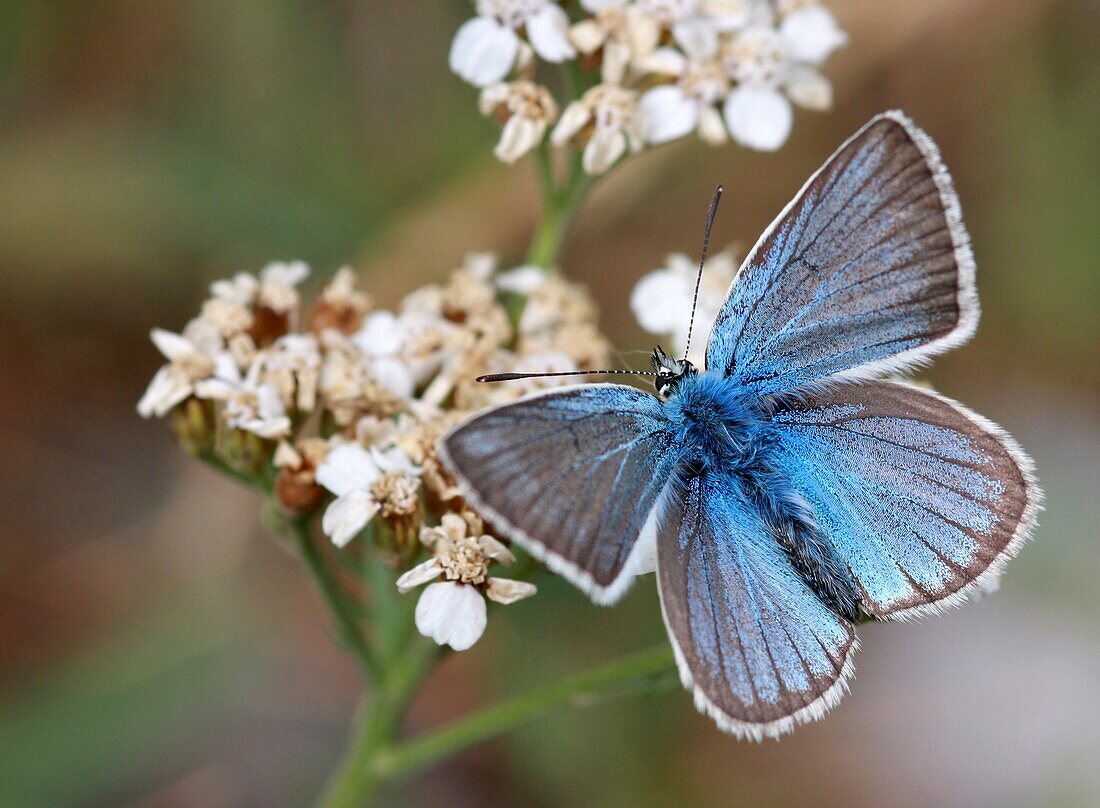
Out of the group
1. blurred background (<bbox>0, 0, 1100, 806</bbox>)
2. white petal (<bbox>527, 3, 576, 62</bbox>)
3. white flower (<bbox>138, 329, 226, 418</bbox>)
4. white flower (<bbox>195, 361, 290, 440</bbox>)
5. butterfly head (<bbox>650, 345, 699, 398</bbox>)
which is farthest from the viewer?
blurred background (<bbox>0, 0, 1100, 806</bbox>)

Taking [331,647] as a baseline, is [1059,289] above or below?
above

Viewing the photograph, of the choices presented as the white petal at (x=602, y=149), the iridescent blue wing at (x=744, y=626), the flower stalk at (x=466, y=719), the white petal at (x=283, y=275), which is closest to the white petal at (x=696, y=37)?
the white petal at (x=602, y=149)

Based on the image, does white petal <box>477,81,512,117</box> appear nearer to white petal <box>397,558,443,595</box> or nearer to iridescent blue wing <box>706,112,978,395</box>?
iridescent blue wing <box>706,112,978,395</box>

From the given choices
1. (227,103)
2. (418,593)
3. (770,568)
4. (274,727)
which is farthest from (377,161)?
(770,568)

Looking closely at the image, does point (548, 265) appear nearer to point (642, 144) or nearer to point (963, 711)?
point (642, 144)

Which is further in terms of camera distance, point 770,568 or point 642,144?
point 642,144

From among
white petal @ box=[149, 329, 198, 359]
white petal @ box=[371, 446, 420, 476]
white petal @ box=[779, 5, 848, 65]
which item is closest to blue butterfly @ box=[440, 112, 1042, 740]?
white petal @ box=[371, 446, 420, 476]
